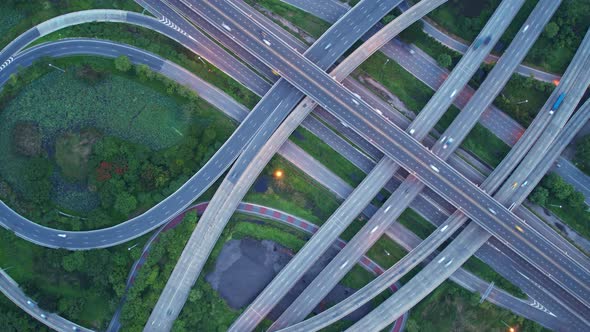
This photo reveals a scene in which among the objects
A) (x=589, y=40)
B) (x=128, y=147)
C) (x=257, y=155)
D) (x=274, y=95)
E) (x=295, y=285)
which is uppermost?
(x=589, y=40)

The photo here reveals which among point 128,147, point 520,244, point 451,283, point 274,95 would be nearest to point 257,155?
point 274,95

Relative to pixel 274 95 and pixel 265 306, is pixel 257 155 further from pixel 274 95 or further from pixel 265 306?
pixel 265 306

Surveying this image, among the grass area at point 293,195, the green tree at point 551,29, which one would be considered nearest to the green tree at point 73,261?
the grass area at point 293,195

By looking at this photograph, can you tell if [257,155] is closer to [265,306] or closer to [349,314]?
[265,306]

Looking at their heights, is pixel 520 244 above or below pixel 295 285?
above

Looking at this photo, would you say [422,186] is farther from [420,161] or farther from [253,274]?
[253,274]

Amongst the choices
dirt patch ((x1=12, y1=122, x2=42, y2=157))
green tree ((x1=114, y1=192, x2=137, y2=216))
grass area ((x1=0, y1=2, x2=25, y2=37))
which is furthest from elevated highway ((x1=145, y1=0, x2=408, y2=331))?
dirt patch ((x1=12, y1=122, x2=42, y2=157))
